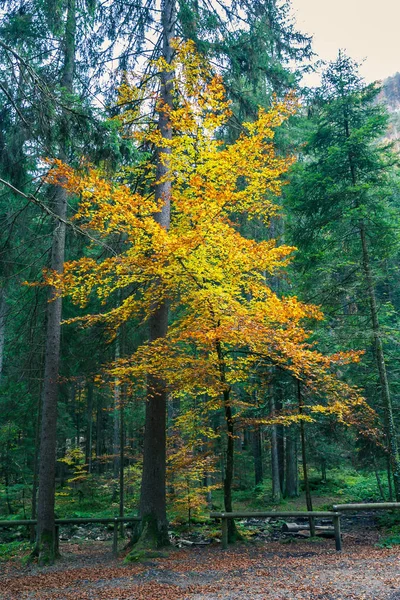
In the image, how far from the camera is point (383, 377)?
10.6 meters

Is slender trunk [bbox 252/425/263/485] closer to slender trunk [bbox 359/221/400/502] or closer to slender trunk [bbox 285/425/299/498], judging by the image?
slender trunk [bbox 285/425/299/498]

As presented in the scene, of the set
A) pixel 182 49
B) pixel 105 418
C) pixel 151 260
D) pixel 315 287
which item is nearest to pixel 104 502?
pixel 105 418

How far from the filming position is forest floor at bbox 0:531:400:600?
543 centimetres

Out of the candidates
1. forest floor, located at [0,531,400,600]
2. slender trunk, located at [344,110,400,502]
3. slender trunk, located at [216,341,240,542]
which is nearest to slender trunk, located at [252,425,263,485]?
slender trunk, located at [344,110,400,502]

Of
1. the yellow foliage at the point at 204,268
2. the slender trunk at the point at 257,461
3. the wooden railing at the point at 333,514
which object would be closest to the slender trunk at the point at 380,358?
the wooden railing at the point at 333,514

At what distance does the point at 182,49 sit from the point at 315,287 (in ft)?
22.5

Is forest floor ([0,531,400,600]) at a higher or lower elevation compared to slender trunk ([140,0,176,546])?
lower

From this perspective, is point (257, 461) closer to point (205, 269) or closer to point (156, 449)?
point (156, 449)

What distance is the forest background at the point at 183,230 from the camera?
782 centimetres

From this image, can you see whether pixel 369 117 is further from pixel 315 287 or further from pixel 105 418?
pixel 105 418

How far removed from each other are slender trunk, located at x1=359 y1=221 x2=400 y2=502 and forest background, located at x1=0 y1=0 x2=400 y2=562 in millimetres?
54

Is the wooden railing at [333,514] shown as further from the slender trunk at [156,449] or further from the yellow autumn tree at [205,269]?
the slender trunk at [156,449]

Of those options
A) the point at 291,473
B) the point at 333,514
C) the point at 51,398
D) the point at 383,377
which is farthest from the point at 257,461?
the point at 51,398

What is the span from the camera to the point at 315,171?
1234 cm
